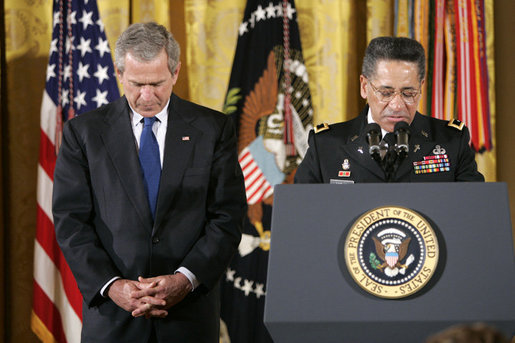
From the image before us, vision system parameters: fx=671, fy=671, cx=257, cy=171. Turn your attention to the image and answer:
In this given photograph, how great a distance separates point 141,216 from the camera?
2.30 m

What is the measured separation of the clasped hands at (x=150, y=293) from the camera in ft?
7.20

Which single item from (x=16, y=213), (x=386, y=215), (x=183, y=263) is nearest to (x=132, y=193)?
(x=183, y=263)

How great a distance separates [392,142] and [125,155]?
0.93m

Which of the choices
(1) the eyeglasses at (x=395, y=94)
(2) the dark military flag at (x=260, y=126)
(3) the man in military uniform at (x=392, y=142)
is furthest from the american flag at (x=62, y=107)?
(1) the eyeglasses at (x=395, y=94)

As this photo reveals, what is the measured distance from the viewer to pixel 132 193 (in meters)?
2.32

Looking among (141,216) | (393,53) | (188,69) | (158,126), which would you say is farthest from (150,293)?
(188,69)

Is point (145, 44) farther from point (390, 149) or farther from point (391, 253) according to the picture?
point (391, 253)

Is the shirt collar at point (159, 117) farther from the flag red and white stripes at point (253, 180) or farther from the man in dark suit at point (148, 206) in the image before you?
the flag red and white stripes at point (253, 180)

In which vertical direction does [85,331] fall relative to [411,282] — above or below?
below

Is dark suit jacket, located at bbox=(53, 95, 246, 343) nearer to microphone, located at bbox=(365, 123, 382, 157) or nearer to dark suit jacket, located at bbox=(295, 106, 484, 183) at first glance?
dark suit jacket, located at bbox=(295, 106, 484, 183)

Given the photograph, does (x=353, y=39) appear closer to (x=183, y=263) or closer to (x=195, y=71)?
(x=195, y=71)

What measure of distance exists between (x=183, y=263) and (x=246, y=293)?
165 centimetres

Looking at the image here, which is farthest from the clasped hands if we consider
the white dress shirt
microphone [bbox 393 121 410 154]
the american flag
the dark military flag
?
the american flag

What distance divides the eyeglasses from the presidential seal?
→ 781 mm
